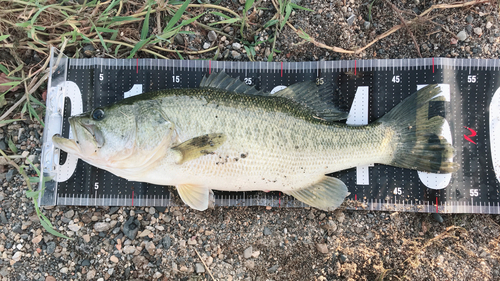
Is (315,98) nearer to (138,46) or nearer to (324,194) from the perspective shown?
(324,194)

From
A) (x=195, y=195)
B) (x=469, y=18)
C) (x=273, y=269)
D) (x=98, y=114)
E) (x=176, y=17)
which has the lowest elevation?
(x=273, y=269)

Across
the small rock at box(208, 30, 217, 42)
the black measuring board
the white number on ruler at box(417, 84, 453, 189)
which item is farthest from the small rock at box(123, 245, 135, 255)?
the white number on ruler at box(417, 84, 453, 189)

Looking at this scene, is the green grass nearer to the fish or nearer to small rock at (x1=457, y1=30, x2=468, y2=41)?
the fish

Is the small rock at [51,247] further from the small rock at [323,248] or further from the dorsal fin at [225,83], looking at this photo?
the small rock at [323,248]

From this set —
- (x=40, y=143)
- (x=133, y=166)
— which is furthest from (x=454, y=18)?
(x=40, y=143)

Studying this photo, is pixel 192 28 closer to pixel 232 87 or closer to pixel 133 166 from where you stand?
pixel 232 87

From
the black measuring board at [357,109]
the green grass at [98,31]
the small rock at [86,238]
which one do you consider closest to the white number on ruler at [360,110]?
the black measuring board at [357,109]

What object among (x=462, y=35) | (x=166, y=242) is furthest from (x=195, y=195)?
(x=462, y=35)
